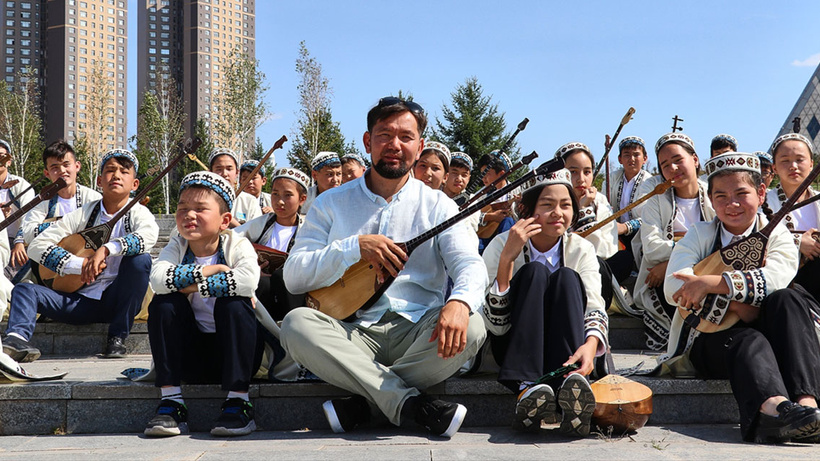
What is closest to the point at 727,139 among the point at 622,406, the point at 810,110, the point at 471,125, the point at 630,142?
the point at 630,142

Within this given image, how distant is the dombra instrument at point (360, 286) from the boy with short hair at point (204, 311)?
333mm

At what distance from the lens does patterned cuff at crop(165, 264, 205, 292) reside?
328 centimetres

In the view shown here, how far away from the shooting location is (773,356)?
305cm

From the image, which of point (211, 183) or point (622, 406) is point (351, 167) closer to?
point (211, 183)

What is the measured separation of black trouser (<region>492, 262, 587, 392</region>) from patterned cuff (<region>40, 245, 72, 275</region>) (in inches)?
125

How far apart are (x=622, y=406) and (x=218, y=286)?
172cm

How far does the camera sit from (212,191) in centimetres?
348

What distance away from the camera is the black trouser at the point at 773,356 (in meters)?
2.96

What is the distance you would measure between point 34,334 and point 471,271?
3587mm

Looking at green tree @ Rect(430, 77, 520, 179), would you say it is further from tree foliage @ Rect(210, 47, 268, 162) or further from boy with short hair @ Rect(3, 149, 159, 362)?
boy with short hair @ Rect(3, 149, 159, 362)

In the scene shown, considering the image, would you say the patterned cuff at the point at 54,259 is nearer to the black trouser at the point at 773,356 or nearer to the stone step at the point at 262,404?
the stone step at the point at 262,404

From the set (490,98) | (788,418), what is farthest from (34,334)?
(490,98)

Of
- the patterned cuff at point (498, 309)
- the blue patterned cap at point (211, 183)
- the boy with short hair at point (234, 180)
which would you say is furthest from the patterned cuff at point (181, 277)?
the boy with short hair at point (234, 180)

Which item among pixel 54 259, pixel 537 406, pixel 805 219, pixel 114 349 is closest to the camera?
pixel 537 406
